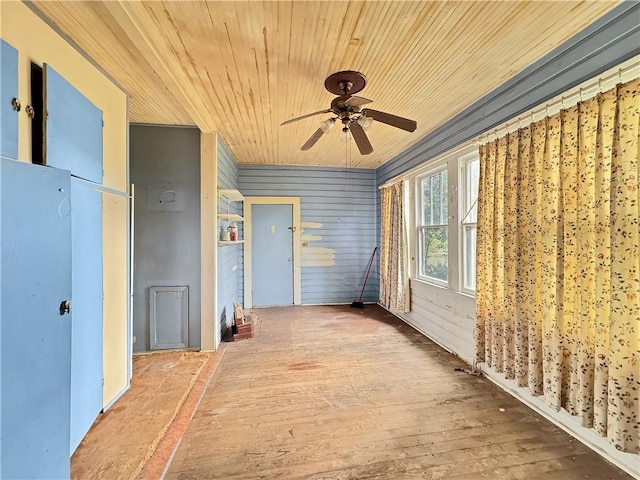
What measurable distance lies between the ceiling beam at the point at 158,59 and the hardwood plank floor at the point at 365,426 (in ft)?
8.24

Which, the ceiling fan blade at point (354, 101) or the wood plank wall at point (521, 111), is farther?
the ceiling fan blade at point (354, 101)

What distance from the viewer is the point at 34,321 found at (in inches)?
48.0

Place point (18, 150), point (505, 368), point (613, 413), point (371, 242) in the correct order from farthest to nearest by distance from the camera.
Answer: point (371, 242)
point (505, 368)
point (613, 413)
point (18, 150)

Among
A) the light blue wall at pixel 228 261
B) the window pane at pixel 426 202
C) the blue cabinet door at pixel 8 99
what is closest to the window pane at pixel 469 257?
the window pane at pixel 426 202

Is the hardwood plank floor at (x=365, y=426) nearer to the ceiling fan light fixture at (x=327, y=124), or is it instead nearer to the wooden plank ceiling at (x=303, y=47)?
the ceiling fan light fixture at (x=327, y=124)

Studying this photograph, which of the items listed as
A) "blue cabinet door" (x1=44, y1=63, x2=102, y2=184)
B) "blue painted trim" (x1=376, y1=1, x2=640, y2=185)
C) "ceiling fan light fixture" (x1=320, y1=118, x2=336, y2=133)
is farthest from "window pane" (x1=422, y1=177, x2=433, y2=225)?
"blue cabinet door" (x1=44, y1=63, x2=102, y2=184)

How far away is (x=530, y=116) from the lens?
201cm

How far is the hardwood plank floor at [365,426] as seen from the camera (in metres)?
1.55

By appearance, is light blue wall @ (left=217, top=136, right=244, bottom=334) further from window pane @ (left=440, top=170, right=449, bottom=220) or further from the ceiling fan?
window pane @ (left=440, top=170, right=449, bottom=220)

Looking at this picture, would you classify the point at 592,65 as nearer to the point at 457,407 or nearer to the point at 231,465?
the point at 457,407

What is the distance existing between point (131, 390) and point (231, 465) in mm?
1322

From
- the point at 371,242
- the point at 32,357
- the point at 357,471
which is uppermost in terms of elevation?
the point at 371,242

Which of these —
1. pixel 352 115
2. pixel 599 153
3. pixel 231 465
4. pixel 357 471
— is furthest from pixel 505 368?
pixel 352 115

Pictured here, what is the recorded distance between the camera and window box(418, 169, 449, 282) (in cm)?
338
